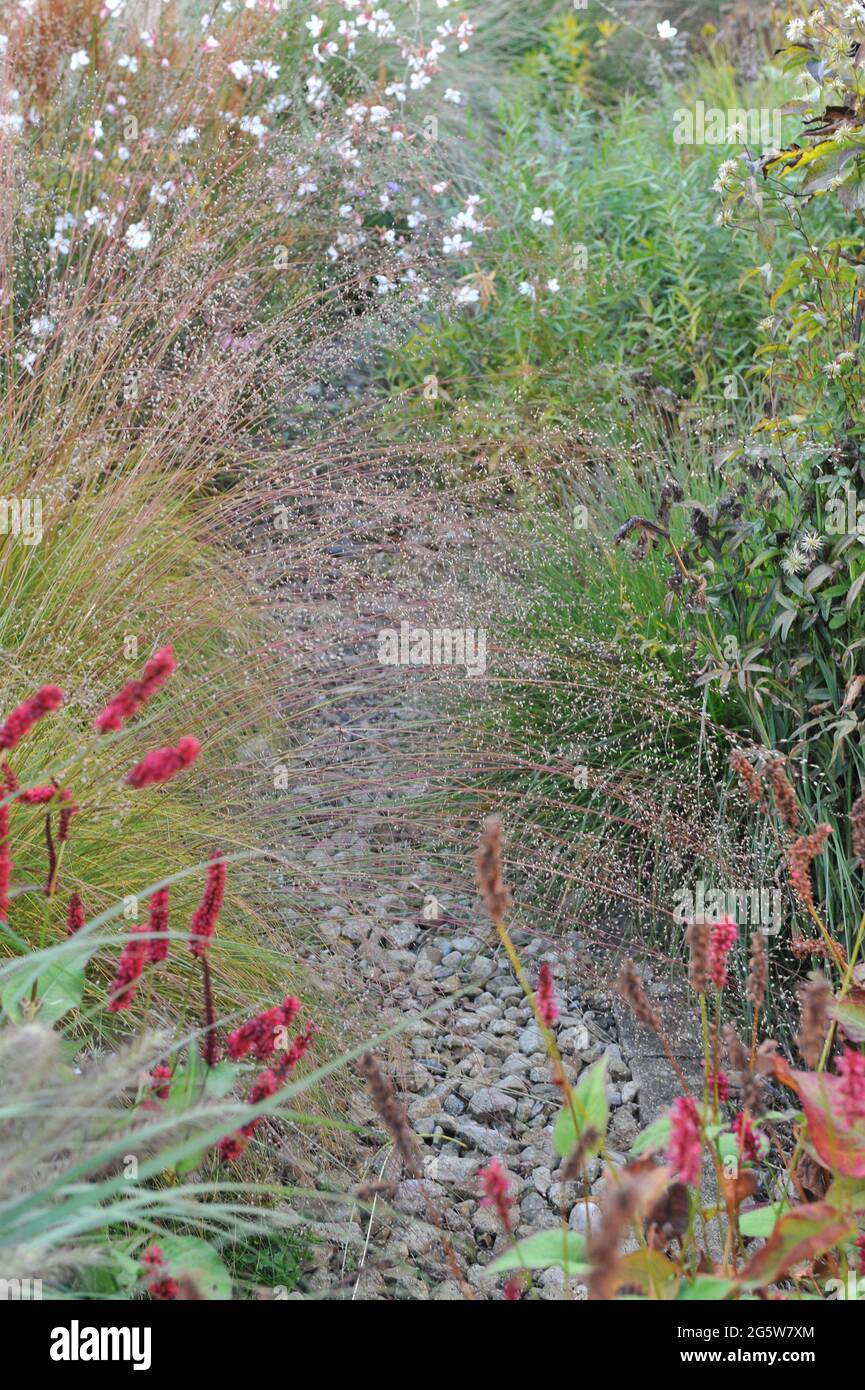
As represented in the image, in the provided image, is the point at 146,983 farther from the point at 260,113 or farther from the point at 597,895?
the point at 260,113

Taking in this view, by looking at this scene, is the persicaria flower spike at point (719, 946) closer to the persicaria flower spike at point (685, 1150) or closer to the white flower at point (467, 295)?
the persicaria flower spike at point (685, 1150)

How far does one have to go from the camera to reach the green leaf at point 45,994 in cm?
149

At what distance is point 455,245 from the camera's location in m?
4.60

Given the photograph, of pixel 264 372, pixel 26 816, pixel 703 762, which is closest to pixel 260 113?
pixel 264 372

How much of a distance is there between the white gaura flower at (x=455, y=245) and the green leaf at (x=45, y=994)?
3418mm

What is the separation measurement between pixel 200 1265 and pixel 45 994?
39 centimetres

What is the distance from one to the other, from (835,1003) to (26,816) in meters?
1.32

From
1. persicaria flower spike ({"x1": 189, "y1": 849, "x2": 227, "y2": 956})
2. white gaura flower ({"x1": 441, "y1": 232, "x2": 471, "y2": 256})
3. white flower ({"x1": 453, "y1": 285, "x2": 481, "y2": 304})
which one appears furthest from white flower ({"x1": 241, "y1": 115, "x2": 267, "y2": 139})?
persicaria flower spike ({"x1": 189, "y1": 849, "x2": 227, "y2": 956})

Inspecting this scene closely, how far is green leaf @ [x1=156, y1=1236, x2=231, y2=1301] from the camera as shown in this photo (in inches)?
56.3

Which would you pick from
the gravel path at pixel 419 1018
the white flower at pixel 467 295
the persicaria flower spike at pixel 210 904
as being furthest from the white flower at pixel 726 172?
the white flower at pixel 467 295

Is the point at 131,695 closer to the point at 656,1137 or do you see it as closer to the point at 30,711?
the point at 30,711

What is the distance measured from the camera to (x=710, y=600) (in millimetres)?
2906

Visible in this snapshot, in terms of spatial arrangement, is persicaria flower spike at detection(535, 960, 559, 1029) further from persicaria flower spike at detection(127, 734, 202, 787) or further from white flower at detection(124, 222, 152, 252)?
white flower at detection(124, 222, 152, 252)

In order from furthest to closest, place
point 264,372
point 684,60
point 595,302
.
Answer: point 684,60
point 595,302
point 264,372
